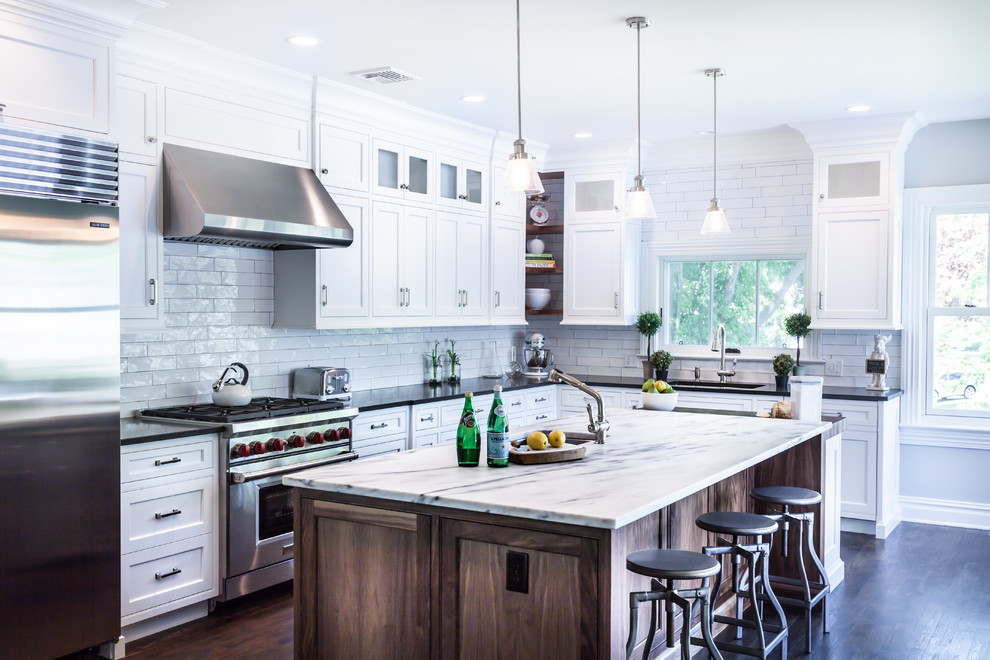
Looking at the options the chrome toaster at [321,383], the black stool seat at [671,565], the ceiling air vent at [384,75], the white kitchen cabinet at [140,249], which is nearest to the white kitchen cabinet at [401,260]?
the chrome toaster at [321,383]

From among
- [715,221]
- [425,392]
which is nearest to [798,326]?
[715,221]

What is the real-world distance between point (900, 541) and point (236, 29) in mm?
4938

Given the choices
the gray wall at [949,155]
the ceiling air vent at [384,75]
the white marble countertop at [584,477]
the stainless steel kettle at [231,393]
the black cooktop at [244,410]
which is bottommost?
the white marble countertop at [584,477]

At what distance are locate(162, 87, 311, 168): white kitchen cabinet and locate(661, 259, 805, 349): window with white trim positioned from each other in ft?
11.3

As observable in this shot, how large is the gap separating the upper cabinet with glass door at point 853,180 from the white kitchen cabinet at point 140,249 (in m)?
4.33

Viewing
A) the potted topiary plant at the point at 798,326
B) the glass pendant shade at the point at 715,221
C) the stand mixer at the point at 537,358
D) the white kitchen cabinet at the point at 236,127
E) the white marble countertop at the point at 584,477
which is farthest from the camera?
the stand mixer at the point at 537,358

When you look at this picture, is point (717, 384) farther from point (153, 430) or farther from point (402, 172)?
point (153, 430)

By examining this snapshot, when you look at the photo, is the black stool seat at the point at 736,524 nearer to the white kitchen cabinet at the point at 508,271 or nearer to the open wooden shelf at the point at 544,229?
the white kitchen cabinet at the point at 508,271

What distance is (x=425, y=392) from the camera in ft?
19.1

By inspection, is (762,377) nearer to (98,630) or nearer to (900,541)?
(900,541)

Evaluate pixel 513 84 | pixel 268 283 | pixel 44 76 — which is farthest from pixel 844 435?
pixel 44 76

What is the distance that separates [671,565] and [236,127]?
3.21 meters

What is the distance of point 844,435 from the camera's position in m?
5.92

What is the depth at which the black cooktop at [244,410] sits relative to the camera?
13.9 ft
